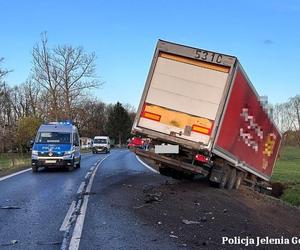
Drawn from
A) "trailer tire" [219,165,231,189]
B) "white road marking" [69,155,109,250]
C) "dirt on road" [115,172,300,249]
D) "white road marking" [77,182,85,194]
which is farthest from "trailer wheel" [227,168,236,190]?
"white road marking" [69,155,109,250]

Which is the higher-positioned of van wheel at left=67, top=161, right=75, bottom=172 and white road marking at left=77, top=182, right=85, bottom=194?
white road marking at left=77, top=182, right=85, bottom=194

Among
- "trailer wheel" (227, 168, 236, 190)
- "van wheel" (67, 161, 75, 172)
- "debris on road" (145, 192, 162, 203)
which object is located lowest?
"van wheel" (67, 161, 75, 172)

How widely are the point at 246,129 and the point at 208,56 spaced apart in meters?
2.79

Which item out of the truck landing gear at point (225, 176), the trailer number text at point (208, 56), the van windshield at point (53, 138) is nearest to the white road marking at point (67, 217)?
the truck landing gear at point (225, 176)

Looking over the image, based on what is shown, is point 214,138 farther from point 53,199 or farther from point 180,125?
point 53,199

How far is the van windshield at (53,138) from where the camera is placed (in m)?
25.3

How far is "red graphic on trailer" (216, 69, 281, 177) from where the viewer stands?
1438 centimetres

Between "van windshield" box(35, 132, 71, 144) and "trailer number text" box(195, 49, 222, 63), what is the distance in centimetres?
1272

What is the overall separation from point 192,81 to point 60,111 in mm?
58774

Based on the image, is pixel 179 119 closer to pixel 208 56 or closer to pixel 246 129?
pixel 208 56

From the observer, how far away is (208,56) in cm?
1416

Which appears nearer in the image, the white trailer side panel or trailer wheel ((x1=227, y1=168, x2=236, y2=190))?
the white trailer side panel

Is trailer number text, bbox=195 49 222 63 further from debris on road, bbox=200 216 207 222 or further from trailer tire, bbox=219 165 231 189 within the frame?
debris on road, bbox=200 216 207 222

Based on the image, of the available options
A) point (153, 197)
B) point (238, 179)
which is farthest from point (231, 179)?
point (153, 197)
